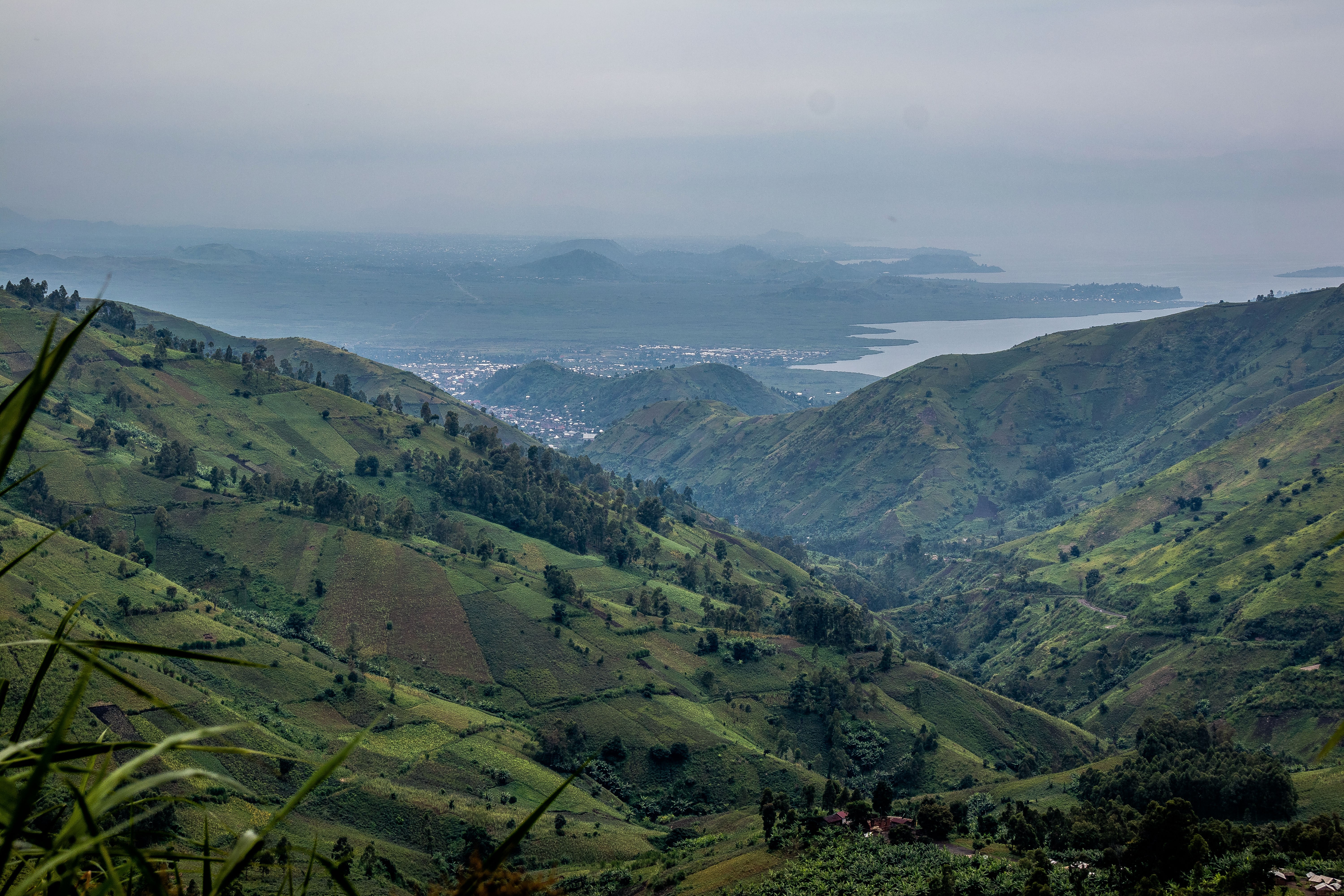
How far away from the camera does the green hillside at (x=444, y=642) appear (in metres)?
70.3

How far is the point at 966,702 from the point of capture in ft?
337

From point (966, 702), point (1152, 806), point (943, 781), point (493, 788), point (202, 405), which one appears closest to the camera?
point (1152, 806)

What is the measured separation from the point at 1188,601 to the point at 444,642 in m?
94.1

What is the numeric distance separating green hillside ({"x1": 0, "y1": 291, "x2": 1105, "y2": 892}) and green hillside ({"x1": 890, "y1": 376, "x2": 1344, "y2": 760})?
1878cm

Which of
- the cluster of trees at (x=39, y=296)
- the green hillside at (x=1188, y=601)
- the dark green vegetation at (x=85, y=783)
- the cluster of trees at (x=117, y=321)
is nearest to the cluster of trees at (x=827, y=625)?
the green hillside at (x=1188, y=601)

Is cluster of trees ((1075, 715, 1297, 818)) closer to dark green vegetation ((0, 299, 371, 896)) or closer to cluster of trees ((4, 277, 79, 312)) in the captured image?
dark green vegetation ((0, 299, 371, 896))

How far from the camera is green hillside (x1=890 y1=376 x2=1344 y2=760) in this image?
101125mm

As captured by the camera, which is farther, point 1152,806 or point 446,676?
point 446,676

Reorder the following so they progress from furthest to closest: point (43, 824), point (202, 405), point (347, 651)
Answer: point (202, 405)
point (347, 651)
point (43, 824)

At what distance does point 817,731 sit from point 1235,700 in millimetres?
45035

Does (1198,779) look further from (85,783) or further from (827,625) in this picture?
(85,783)

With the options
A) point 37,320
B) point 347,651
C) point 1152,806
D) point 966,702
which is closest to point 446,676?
point 347,651

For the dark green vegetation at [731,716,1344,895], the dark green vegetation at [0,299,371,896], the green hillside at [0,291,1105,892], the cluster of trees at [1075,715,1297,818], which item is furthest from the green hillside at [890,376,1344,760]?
the dark green vegetation at [0,299,371,896]

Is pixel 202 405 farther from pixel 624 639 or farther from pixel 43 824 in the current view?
pixel 43 824
